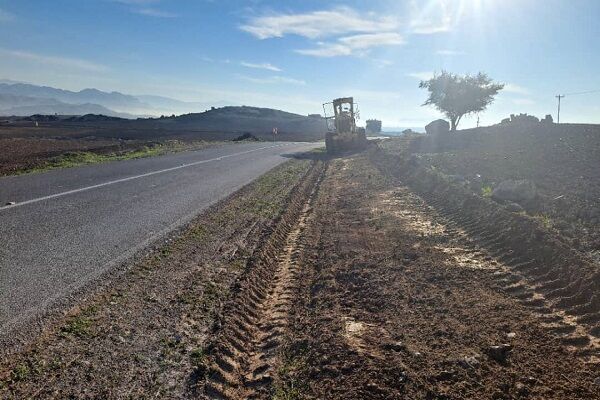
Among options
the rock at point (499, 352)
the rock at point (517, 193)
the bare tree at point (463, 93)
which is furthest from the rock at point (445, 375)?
the bare tree at point (463, 93)

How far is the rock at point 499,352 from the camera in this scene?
3.77 metres

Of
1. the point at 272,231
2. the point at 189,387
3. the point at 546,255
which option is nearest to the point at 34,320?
the point at 189,387

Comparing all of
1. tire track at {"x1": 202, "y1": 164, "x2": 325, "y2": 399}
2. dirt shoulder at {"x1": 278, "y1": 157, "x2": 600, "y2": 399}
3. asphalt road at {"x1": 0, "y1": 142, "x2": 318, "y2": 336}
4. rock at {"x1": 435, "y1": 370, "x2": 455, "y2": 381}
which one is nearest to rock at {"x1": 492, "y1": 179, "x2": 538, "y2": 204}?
dirt shoulder at {"x1": 278, "y1": 157, "x2": 600, "y2": 399}

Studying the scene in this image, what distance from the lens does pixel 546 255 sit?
6.15 m

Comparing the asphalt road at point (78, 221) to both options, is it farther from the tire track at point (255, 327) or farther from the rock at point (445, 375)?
the rock at point (445, 375)

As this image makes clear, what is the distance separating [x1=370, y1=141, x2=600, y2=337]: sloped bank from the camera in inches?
189

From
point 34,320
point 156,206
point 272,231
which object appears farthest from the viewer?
point 156,206

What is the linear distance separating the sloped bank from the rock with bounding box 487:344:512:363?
0.95 meters

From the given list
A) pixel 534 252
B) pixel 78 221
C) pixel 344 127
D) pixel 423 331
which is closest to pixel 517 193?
pixel 534 252

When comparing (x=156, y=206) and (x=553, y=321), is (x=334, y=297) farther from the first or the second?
(x=156, y=206)

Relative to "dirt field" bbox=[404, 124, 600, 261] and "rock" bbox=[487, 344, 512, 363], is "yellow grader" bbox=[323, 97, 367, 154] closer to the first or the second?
"dirt field" bbox=[404, 124, 600, 261]

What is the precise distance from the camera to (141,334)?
4.11 meters

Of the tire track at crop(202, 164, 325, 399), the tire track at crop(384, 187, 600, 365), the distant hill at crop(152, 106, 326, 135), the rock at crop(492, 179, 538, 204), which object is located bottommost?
the tire track at crop(202, 164, 325, 399)

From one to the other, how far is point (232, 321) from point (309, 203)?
23.6 feet
